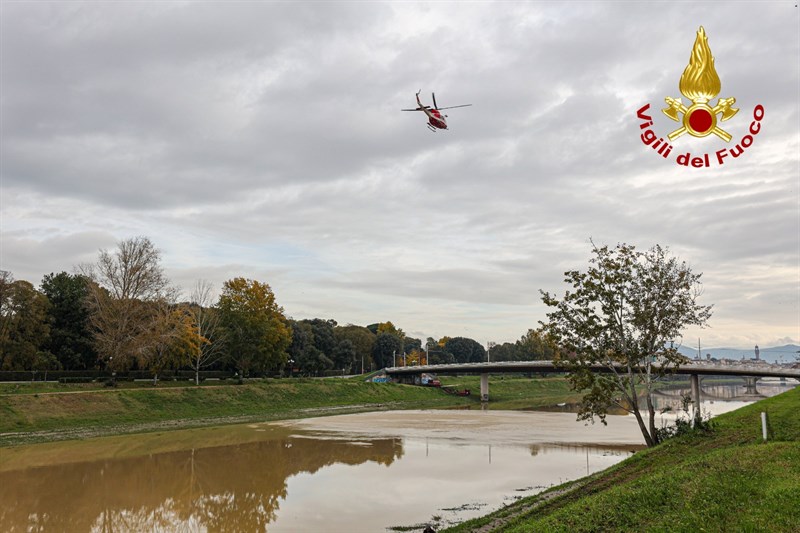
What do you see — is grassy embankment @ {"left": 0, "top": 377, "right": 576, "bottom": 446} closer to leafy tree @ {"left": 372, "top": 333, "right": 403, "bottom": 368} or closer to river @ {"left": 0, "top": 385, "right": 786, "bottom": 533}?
Result: river @ {"left": 0, "top": 385, "right": 786, "bottom": 533}

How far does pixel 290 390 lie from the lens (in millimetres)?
89062

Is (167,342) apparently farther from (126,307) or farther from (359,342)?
(359,342)

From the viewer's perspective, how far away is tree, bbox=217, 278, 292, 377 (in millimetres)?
89500

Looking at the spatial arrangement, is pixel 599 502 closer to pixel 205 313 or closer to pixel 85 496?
pixel 85 496

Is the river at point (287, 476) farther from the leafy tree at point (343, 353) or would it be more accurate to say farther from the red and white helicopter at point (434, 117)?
the leafy tree at point (343, 353)

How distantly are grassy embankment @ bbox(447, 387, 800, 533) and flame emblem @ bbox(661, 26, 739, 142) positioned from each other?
10.3 m

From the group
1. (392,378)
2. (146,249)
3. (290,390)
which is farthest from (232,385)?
(392,378)

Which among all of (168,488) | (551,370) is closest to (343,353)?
(551,370)

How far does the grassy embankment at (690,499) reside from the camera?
14.1 meters

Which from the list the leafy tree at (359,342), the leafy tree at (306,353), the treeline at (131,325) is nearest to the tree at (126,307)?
the treeline at (131,325)

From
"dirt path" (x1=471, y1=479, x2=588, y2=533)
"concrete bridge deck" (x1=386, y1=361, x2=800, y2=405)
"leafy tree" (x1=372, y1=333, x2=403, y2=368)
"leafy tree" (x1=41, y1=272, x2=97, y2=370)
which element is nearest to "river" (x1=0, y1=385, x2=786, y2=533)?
"dirt path" (x1=471, y1=479, x2=588, y2=533)

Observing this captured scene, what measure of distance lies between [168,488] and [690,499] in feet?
84.3

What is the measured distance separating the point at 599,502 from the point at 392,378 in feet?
413

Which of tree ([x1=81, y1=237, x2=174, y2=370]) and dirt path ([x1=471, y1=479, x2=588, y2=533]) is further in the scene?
tree ([x1=81, y1=237, x2=174, y2=370])
